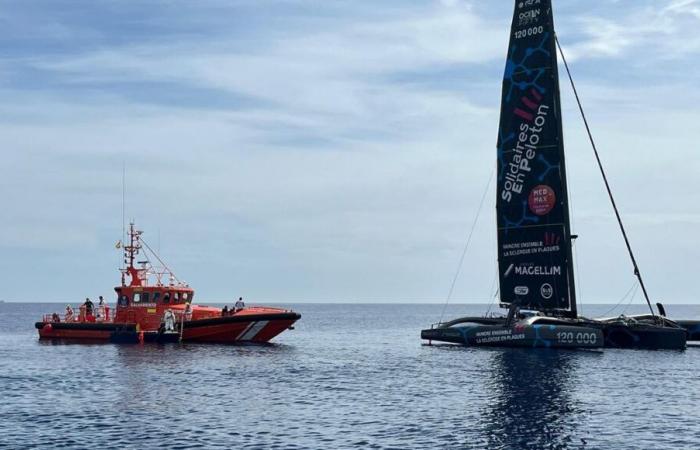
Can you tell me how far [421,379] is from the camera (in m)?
47.6

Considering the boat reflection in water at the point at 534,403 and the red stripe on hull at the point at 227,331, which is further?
the red stripe on hull at the point at 227,331

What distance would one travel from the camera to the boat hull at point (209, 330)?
209 feet

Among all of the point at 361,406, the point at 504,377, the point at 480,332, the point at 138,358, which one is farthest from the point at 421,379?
the point at 138,358

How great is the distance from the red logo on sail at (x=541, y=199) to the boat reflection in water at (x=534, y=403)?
34.4 feet

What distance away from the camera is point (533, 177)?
62344 mm

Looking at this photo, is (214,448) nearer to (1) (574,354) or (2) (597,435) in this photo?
(2) (597,435)

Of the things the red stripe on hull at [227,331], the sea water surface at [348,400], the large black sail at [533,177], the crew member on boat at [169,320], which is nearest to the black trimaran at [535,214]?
the large black sail at [533,177]

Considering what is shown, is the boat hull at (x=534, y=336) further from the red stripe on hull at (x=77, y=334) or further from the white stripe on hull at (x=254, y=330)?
the red stripe on hull at (x=77, y=334)

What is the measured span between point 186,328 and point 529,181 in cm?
2695

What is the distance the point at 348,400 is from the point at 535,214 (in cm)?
2747

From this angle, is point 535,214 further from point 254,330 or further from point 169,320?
point 169,320

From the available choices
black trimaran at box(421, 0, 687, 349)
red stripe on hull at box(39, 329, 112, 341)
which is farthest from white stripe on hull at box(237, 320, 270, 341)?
black trimaran at box(421, 0, 687, 349)

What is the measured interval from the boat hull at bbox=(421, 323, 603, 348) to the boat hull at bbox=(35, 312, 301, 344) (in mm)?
13014

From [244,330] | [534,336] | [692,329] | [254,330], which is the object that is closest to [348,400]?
[534,336]
